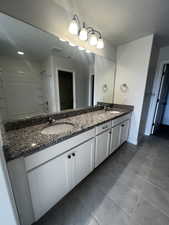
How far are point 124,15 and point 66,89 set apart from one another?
1384 mm

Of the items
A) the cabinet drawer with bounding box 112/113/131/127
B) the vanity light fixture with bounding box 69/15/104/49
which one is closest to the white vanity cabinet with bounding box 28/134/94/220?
the cabinet drawer with bounding box 112/113/131/127

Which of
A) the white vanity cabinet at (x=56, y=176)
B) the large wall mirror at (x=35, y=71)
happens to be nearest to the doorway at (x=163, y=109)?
the large wall mirror at (x=35, y=71)

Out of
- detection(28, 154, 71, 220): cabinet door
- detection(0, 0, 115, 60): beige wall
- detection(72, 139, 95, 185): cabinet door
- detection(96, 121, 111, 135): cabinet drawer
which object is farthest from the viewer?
detection(96, 121, 111, 135): cabinet drawer

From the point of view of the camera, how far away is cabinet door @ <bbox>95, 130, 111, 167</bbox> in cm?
156

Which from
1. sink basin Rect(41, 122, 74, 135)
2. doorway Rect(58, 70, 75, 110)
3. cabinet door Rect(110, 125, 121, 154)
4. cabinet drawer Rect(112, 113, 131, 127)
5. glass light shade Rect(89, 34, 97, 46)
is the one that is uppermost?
glass light shade Rect(89, 34, 97, 46)

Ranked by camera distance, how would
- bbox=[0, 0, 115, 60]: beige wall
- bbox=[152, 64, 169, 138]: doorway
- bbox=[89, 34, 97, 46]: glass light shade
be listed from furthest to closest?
bbox=[152, 64, 169, 138]: doorway, bbox=[89, 34, 97, 46]: glass light shade, bbox=[0, 0, 115, 60]: beige wall

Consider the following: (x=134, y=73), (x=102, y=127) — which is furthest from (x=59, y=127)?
(x=134, y=73)

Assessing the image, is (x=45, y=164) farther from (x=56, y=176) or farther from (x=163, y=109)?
(x=163, y=109)

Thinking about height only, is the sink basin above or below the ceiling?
below

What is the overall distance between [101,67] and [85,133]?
1.71 m

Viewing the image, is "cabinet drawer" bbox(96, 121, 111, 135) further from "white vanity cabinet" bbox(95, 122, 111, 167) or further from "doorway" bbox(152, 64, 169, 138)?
"doorway" bbox(152, 64, 169, 138)

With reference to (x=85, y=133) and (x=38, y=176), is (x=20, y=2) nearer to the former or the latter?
(x=85, y=133)

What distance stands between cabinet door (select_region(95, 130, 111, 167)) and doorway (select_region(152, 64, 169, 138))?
6.97 ft

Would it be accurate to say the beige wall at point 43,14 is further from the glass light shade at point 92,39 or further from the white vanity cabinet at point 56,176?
the white vanity cabinet at point 56,176
